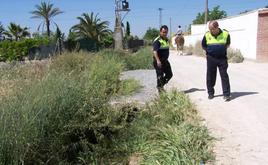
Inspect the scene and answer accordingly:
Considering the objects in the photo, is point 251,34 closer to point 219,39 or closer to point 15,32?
point 219,39

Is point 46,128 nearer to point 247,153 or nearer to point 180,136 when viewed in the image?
point 180,136

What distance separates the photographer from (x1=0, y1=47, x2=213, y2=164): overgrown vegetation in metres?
5.20

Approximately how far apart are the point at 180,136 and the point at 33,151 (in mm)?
2090

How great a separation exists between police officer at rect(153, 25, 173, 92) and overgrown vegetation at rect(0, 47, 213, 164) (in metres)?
1.33

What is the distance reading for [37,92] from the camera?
5.75 meters

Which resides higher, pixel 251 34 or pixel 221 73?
pixel 251 34

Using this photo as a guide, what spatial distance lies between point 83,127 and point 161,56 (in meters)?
3.61

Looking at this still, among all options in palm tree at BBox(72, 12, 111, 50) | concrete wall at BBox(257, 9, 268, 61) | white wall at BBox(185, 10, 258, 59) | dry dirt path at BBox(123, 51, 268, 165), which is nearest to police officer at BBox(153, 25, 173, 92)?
dry dirt path at BBox(123, 51, 268, 165)

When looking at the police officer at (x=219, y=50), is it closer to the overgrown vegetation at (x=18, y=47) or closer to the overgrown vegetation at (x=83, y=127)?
the overgrown vegetation at (x=83, y=127)

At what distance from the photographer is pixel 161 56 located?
9594 mm

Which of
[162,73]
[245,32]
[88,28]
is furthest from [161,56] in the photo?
[88,28]

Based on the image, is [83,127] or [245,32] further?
[245,32]

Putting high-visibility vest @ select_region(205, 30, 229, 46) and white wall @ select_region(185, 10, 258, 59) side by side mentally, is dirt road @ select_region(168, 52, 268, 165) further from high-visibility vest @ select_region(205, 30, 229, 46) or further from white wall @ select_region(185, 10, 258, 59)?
white wall @ select_region(185, 10, 258, 59)

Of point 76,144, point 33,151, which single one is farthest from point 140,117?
point 33,151
